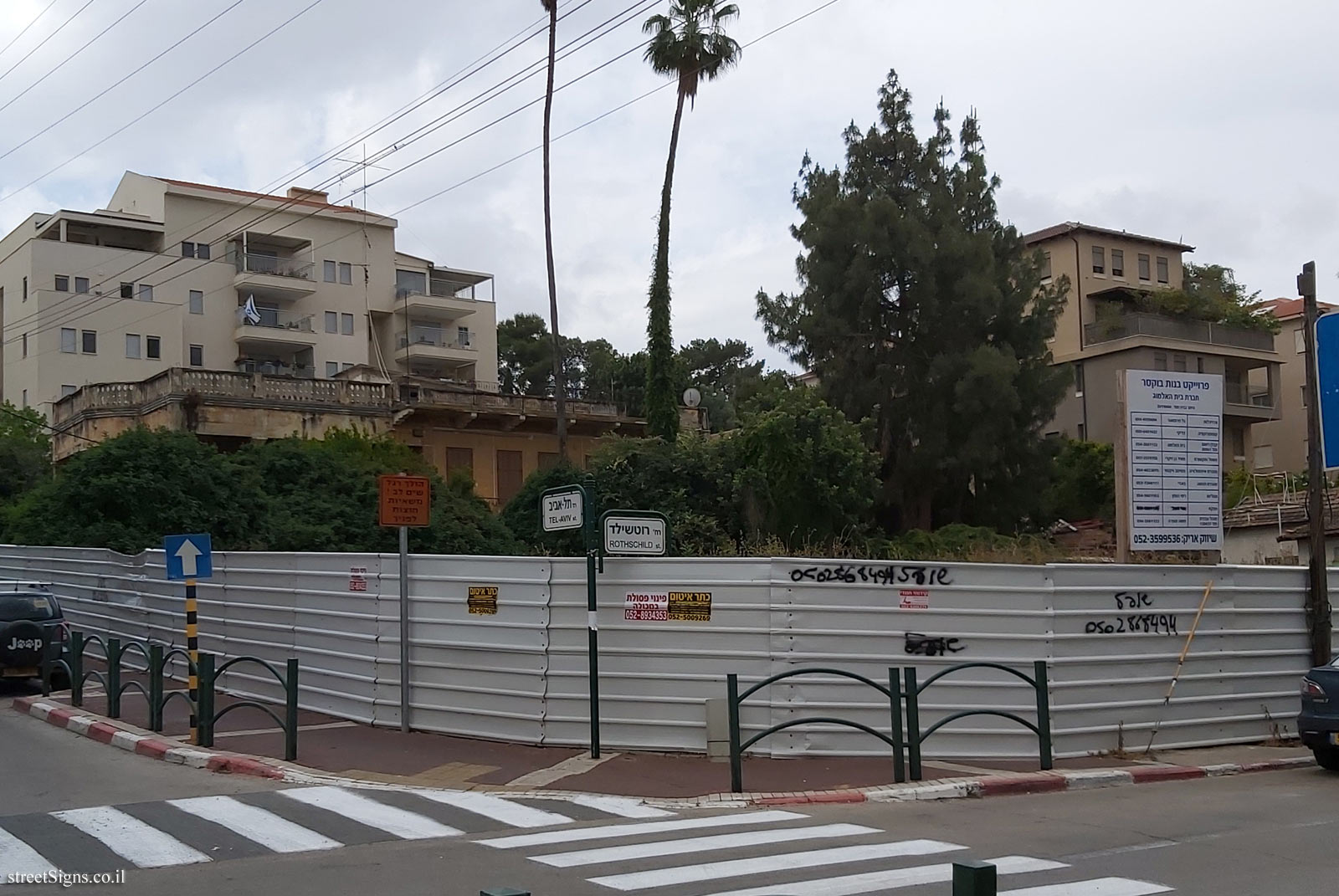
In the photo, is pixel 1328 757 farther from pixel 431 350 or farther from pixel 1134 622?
pixel 431 350

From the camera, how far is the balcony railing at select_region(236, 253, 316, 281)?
63.2 m

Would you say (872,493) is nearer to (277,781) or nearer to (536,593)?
(536,593)

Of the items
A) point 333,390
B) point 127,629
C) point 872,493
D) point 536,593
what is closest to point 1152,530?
point 536,593

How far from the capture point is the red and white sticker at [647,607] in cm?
1402

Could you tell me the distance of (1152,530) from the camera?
52.9ft

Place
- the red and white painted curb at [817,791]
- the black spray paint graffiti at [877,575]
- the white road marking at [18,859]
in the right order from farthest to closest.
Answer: the black spray paint graffiti at [877,575]
the red and white painted curb at [817,791]
the white road marking at [18,859]

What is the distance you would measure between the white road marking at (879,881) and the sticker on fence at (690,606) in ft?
17.4

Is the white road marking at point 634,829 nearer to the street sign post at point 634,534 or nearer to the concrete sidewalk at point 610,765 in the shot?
the concrete sidewalk at point 610,765

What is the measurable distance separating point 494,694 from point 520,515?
18.9m

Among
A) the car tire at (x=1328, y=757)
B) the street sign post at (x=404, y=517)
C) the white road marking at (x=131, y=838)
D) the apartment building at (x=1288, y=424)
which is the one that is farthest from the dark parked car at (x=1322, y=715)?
the apartment building at (x=1288, y=424)

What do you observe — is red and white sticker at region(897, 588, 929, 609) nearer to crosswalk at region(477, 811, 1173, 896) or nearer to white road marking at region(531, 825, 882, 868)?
crosswalk at region(477, 811, 1173, 896)

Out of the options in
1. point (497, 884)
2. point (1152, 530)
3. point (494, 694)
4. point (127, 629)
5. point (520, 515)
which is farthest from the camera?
point (520, 515)

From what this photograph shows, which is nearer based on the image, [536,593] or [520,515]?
[536,593]

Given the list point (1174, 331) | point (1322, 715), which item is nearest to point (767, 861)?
point (1322, 715)
